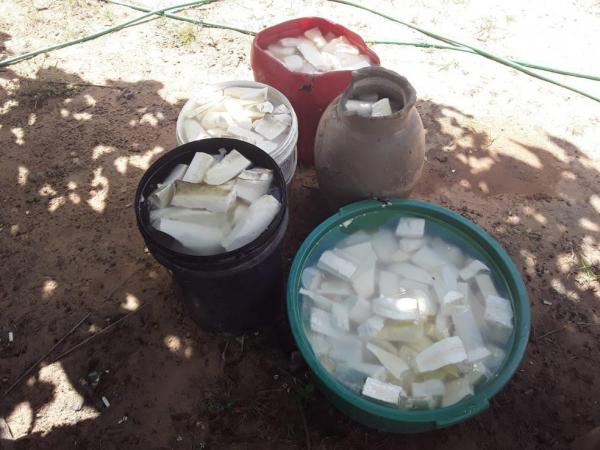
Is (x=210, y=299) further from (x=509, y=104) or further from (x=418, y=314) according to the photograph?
(x=509, y=104)

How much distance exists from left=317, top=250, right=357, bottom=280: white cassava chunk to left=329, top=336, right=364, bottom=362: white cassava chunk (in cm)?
39

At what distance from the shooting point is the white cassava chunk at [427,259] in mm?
2820

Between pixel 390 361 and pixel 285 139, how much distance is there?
157 cm

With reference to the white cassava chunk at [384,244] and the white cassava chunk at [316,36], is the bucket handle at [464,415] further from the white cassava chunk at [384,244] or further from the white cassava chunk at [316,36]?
the white cassava chunk at [316,36]

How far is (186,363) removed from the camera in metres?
2.86

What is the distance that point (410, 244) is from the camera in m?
2.88

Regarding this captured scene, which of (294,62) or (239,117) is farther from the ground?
(294,62)

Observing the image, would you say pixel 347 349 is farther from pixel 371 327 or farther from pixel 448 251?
pixel 448 251

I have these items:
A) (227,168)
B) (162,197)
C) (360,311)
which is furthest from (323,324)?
(162,197)

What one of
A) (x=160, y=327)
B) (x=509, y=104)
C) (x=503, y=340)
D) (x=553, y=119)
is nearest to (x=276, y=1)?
(x=509, y=104)

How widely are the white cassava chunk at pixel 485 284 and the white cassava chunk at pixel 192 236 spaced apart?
160 centimetres

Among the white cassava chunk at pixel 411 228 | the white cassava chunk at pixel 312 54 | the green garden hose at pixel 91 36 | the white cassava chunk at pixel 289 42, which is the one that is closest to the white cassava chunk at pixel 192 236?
the white cassava chunk at pixel 411 228

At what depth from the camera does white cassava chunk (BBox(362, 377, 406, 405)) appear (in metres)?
2.25

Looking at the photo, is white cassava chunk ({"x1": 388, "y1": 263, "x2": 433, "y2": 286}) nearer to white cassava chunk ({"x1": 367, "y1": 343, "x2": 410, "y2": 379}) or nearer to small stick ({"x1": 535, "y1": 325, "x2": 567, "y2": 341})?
white cassava chunk ({"x1": 367, "y1": 343, "x2": 410, "y2": 379})
